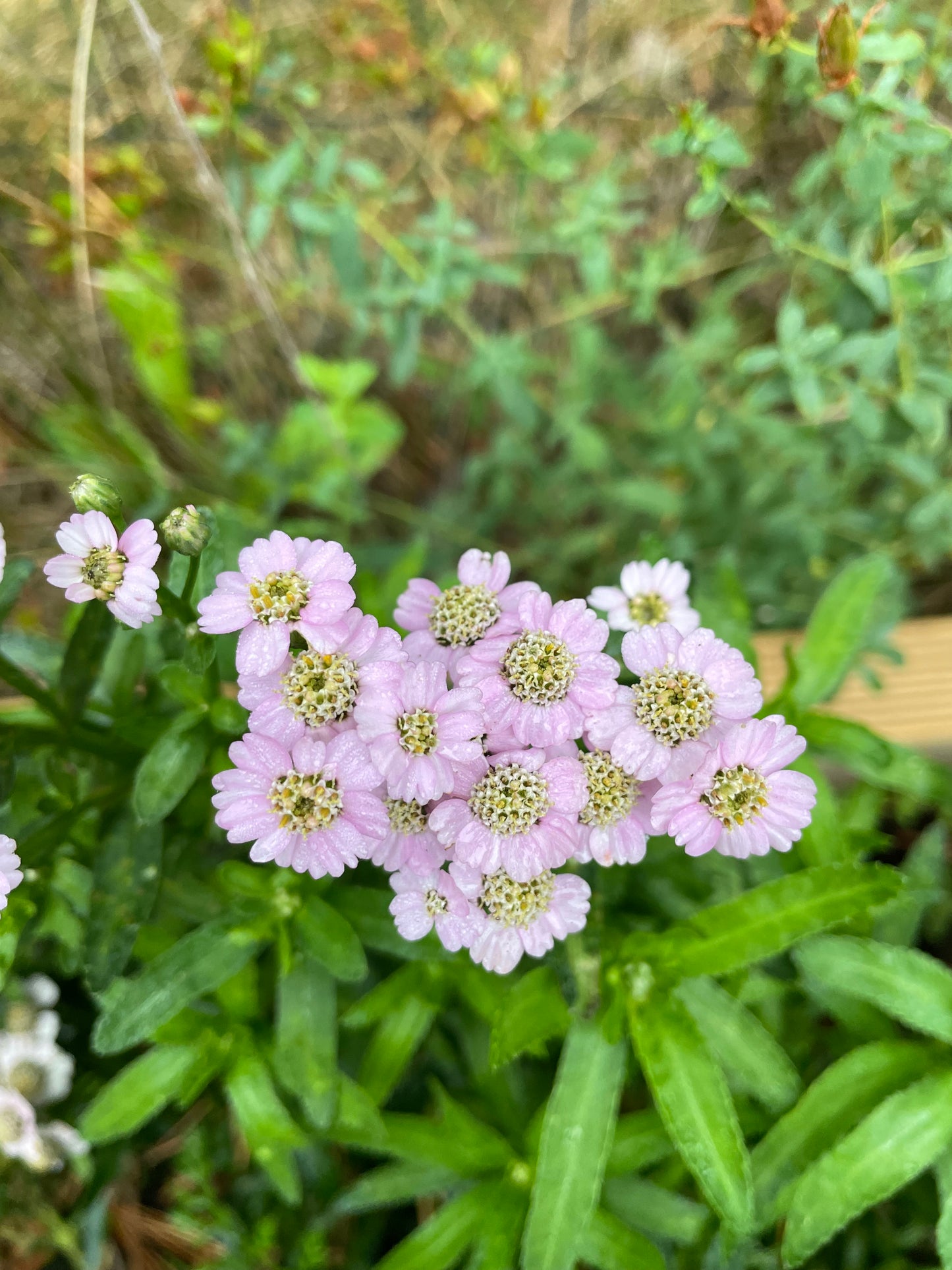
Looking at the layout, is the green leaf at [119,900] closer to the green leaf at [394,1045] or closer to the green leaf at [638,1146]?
the green leaf at [394,1045]

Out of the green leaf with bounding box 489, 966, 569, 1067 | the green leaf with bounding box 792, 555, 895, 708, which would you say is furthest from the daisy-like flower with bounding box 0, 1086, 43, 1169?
the green leaf with bounding box 792, 555, 895, 708

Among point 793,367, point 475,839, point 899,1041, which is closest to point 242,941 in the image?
point 475,839

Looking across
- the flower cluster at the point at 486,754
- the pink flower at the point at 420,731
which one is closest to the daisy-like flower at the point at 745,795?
the flower cluster at the point at 486,754

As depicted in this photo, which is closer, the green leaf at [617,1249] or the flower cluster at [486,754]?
the flower cluster at [486,754]

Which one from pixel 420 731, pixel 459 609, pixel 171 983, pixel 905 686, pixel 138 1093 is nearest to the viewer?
pixel 420 731

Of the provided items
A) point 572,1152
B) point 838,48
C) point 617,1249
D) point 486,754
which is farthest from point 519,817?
point 838,48

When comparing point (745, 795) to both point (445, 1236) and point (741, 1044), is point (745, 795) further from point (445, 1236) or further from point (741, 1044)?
point (445, 1236)

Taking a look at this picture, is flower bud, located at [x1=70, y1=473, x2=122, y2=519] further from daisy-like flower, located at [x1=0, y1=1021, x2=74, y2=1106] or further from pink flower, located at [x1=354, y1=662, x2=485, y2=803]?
daisy-like flower, located at [x1=0, y1=1021, x2=74, y2=1106]
